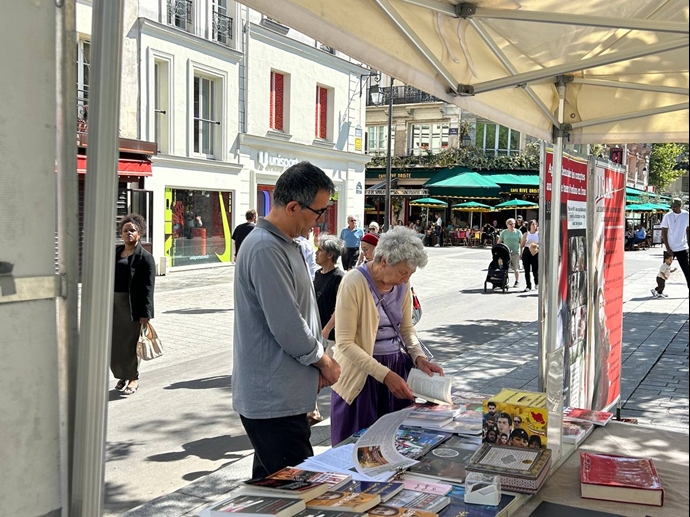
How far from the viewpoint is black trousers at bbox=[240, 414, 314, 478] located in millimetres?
2877

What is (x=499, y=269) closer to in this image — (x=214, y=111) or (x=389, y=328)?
(x=214, y=111)

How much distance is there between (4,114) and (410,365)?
8.60 feet

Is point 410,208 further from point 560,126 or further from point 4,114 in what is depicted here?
point 4,114

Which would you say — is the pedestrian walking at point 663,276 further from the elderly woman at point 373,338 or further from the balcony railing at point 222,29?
the balcony railing at point 222,29

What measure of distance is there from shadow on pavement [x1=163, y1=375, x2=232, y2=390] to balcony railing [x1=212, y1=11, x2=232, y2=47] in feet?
51.2

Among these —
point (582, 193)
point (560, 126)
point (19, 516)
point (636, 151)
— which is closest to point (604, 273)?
point (582, 193)

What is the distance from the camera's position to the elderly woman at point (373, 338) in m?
3.51

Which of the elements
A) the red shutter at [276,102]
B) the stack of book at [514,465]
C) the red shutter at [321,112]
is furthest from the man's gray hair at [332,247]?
the red shutter at [321,112]

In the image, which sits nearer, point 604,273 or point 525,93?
point 525,93

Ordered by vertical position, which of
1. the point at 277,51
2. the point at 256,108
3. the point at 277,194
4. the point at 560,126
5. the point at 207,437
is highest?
the point at 277,51

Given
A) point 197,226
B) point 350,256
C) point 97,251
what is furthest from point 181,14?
point 97,251

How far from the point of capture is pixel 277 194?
2928mm

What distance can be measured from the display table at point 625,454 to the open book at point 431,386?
0.65 meters

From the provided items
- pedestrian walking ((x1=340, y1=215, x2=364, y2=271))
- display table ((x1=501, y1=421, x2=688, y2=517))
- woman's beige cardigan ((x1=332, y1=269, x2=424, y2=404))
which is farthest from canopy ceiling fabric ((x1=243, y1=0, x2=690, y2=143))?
pedestrian walking ((x1=340, y1=215, x2=364, y2=271))
